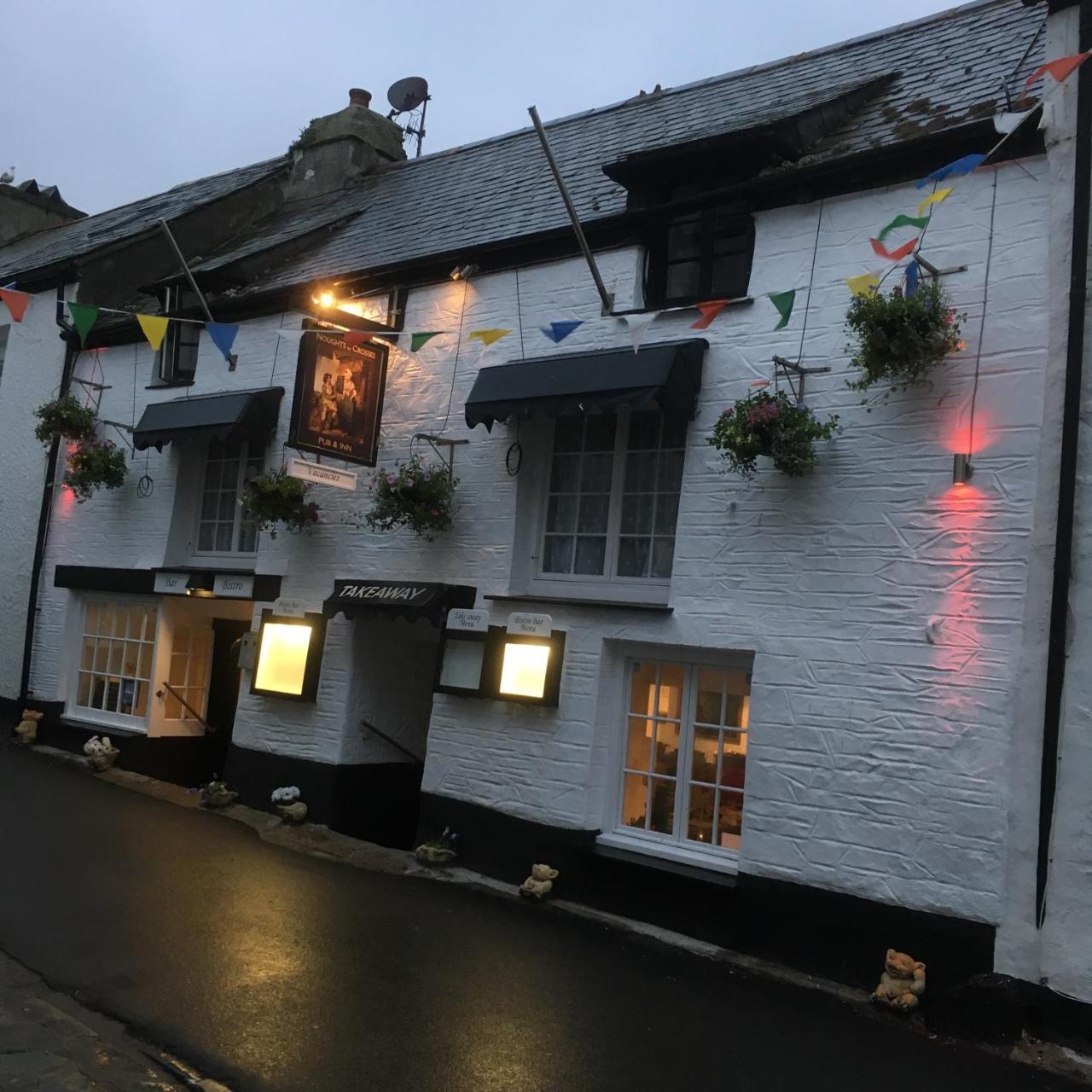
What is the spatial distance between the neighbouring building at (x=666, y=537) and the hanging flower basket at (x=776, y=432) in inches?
8.1

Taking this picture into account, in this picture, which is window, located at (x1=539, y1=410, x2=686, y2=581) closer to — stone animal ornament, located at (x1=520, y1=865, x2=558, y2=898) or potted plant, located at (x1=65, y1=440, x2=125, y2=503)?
stone animal ornament, located at (x1=520, y1=865, x2=558, y2=898)

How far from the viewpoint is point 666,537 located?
26.9 feet

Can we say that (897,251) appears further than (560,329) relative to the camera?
No

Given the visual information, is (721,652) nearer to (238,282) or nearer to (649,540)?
(649,540)

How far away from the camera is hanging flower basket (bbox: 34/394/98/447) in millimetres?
12289

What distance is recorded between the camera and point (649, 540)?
833cm

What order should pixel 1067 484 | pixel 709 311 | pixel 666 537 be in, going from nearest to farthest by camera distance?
1. pixel 1067 484
2. pixel 709 311
3. pixel 666 537

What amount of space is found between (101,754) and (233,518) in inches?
119

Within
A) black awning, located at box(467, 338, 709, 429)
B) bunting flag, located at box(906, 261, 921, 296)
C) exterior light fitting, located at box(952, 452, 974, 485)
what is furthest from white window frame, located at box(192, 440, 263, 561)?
exterior light fitting, located at box(952, 452, 974, 485)

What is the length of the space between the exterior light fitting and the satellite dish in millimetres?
13078

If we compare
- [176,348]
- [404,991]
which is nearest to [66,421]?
[176,348]

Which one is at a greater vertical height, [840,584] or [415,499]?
[415,499]

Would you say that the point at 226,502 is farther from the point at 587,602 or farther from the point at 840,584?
the point at 840,584

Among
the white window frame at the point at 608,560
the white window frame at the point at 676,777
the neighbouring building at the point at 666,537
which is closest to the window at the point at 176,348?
the neighbouring building at the point at 666,537
